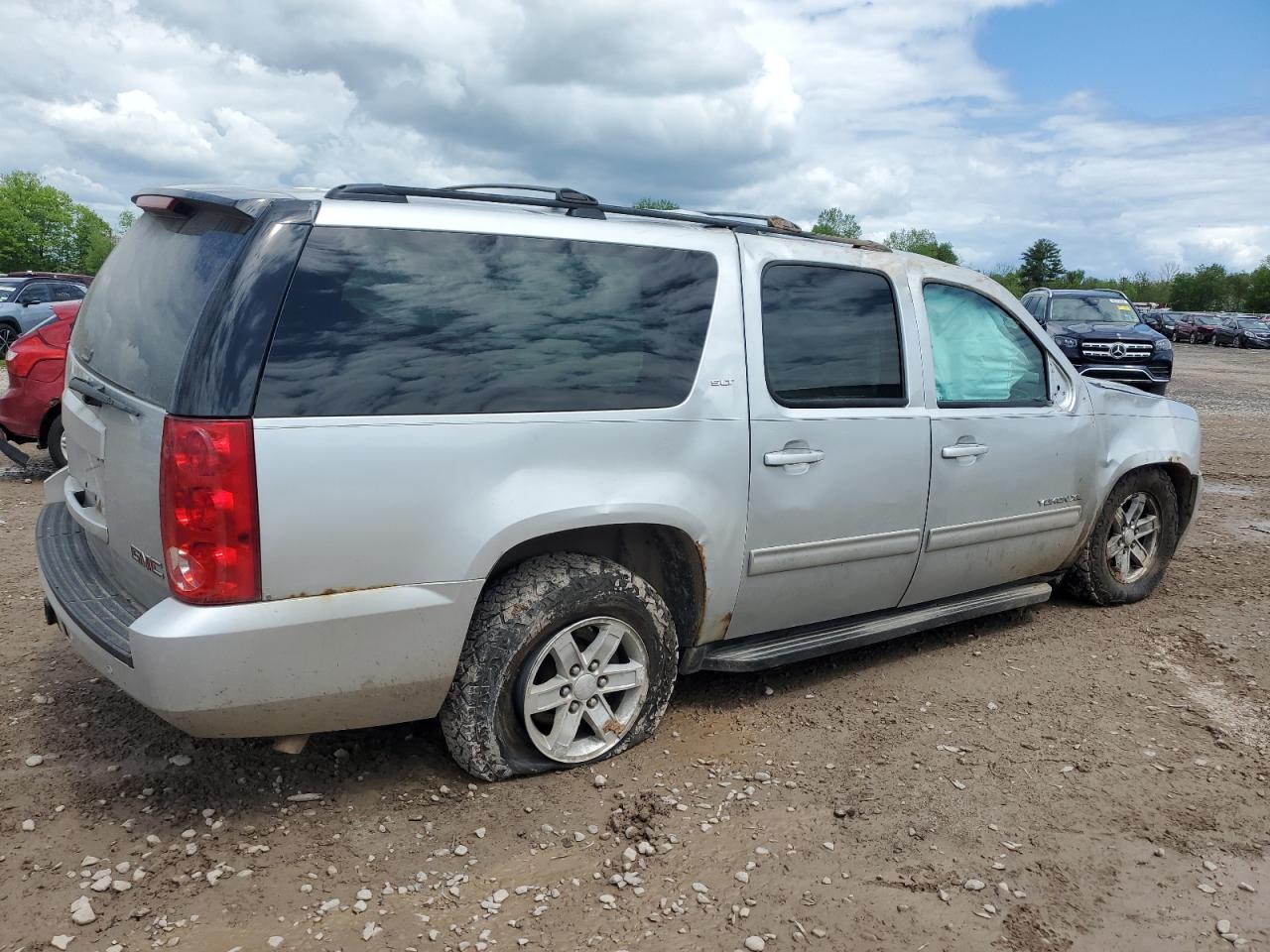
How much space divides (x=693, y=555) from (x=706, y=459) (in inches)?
13.1

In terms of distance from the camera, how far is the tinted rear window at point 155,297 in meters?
2.89

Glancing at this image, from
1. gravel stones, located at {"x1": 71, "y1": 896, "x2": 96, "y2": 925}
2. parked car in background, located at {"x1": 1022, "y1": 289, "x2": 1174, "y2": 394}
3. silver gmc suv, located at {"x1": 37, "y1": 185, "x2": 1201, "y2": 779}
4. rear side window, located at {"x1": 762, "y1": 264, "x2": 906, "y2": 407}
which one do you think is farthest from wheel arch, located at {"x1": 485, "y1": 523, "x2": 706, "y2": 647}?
parked car in background, located at {"x1": 1022, "y1": 289, "x2": 1174, "y2": 394}

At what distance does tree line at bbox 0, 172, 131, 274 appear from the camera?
96.5m

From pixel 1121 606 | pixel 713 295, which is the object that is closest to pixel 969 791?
pixel 713 295

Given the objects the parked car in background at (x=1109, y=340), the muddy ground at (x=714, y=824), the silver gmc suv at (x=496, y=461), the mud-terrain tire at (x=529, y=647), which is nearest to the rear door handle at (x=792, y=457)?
the silver gmc suv at (x=496, y=461)

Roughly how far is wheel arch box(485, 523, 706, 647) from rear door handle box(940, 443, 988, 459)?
1250 millimetres

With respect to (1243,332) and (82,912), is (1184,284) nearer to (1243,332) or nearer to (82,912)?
(1243,332)

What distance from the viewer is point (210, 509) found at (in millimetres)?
2676

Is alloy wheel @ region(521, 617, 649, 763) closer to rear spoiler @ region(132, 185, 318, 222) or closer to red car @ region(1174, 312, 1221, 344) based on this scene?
rear spoiler @ region(132, 185, 318, 222)

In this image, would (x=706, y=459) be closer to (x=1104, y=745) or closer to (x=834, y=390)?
(x=834, y=390)

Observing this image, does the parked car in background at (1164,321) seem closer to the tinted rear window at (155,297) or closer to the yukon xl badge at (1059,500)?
the yukon xl badge at (1059,500)

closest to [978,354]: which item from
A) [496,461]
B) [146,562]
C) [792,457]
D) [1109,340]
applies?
[792,457]

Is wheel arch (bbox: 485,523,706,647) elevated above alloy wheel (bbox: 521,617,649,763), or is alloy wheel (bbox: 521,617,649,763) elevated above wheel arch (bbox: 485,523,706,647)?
wheel arch (bbox: 485,523,706,647)

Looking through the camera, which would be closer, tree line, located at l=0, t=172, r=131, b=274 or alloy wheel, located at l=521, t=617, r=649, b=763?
alloy wheel, located at l=521, t=617, r=649, b=763
